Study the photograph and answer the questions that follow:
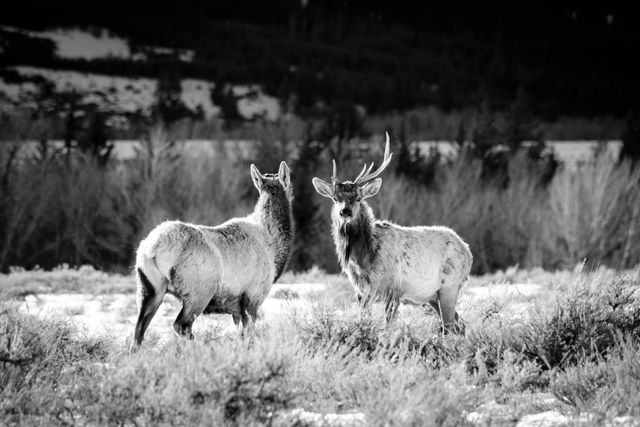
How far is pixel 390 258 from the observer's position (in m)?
8.06

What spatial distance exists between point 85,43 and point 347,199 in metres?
111

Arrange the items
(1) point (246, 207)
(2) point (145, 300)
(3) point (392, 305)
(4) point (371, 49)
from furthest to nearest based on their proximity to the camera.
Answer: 1. (4) point (371, 49)
2. (1) point (246, 207)
3. (3) point (392, 305)
4. (2) point (145, 300)

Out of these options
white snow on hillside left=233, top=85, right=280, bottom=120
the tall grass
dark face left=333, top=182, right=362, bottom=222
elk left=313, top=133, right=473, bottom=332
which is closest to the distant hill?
white snow on hillside left=233, top=85, right=280, bottom=120

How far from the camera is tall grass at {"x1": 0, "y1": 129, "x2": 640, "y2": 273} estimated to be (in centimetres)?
3478

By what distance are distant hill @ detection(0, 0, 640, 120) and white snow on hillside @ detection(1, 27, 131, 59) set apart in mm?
1783

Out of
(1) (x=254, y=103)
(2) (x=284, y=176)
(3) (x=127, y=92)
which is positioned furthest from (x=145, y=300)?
(1) (x=254, y=103)

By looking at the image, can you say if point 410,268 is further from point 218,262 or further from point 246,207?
point 246,207

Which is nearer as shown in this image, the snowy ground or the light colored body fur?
the light colored body fur

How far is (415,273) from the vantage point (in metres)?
8.09

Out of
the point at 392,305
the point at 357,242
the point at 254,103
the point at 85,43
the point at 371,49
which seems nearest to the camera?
the point at 392,305

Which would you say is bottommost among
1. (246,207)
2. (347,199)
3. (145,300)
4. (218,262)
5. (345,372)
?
(246,207)

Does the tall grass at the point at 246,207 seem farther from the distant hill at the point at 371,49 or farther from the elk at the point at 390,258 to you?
the distant hill at the point at 371,49

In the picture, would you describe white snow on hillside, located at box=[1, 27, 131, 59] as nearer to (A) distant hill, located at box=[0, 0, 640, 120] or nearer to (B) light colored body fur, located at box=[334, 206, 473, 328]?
(A) distant hill, located at box=[0, 0, 640, 120]

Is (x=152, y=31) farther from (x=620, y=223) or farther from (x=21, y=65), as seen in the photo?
(x=620, y=223)
